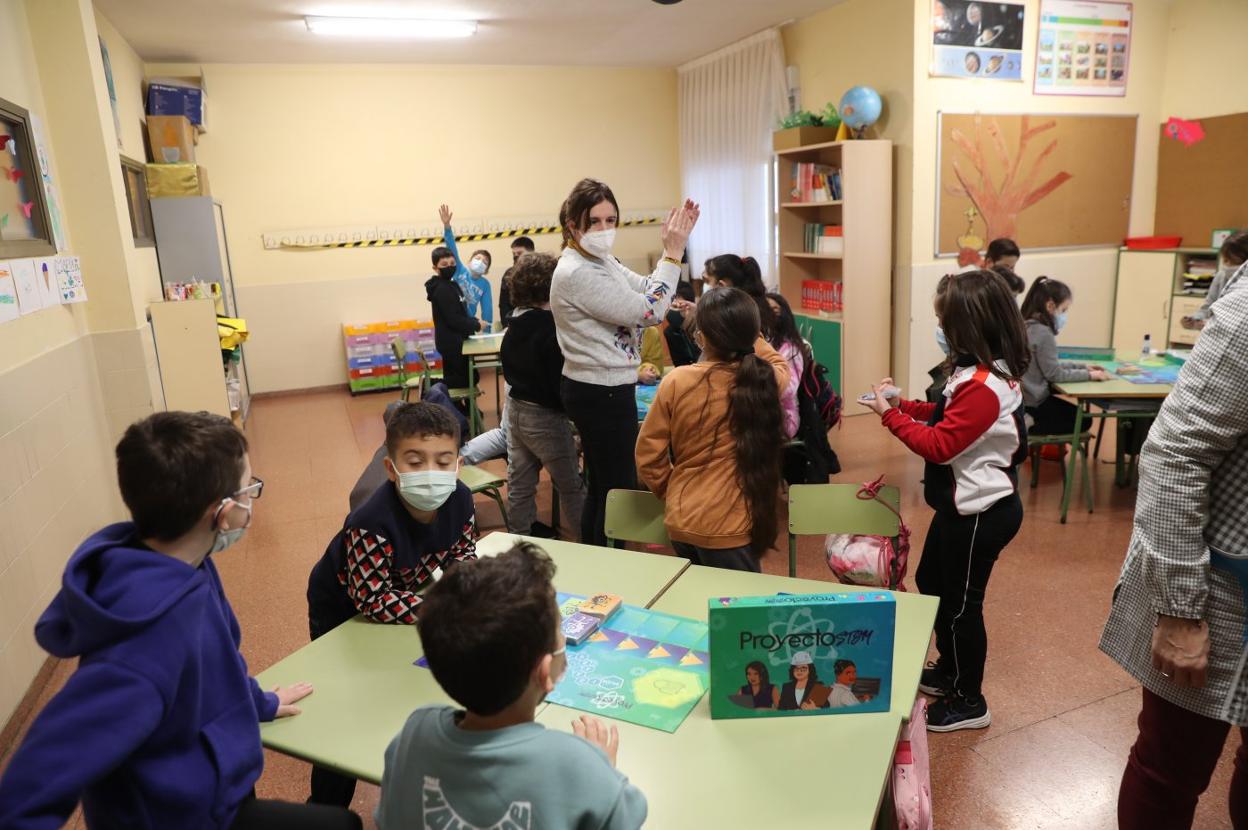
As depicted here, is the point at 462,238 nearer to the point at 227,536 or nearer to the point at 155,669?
the point at 227,536

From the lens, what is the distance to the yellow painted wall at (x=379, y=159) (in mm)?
7668

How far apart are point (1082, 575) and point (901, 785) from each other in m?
2.37

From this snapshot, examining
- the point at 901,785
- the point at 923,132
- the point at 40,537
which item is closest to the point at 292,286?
the point at 40,537

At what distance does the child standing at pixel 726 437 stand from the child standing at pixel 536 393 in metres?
1.04

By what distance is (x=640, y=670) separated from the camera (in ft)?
5.19

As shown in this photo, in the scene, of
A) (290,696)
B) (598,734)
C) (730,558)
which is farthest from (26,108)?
(598,734)

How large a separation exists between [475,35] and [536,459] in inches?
185

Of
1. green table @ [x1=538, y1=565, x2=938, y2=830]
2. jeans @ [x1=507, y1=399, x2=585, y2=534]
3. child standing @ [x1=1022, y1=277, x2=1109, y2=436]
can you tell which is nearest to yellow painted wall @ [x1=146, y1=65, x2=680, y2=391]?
jeans @ [x1=507, y1=399, x2=585, y2=534]

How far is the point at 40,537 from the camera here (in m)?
3.07

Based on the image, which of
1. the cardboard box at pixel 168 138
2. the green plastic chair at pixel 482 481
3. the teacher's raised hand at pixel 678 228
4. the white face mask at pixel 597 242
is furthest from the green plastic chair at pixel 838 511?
the cardboard box at pixel 168 138

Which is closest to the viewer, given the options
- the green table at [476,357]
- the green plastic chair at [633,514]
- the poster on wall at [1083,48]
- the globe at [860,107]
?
the green plastic chair at [633,514]

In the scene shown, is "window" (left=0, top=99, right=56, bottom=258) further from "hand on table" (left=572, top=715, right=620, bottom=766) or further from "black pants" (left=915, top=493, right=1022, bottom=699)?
"black pants" (left=915, top=493, right=1022, bottom=699)

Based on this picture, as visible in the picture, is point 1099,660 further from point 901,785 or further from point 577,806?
point 577,806

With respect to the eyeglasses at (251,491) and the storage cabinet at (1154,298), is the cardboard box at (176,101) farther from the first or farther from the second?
the storage cabinet at (1154,298)
